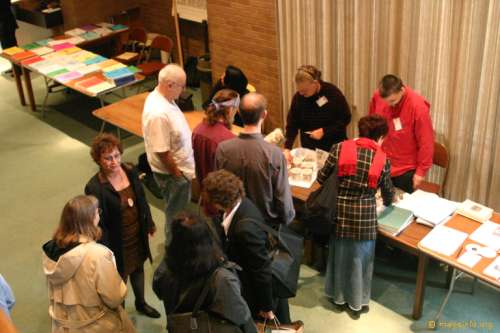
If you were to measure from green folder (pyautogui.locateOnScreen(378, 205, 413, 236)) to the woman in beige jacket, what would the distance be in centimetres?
177

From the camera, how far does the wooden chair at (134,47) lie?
8.25 meters

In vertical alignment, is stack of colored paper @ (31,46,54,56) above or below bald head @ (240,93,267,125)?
below

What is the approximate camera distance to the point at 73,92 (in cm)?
841

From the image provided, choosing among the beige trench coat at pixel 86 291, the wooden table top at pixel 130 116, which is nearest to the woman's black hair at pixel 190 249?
the beige trench coat at pixel 86 291

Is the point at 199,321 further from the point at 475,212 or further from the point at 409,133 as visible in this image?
the point at 409,133

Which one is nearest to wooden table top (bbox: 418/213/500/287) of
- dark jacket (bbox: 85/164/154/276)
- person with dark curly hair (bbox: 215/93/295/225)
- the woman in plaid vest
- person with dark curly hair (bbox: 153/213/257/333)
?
the woman in plaid vest

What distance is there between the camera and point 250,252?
2.94 m

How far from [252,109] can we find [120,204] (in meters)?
0.97

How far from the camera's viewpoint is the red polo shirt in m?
4.18

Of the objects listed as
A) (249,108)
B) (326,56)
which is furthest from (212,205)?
(326,56)

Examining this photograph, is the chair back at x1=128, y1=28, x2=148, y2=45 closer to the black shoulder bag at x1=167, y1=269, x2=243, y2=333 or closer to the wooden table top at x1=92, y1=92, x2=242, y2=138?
the wooden table top at x1=92, y1=92, x2=242, y2=138

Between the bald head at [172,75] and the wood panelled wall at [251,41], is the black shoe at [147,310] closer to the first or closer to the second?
the bald head at [172,75]

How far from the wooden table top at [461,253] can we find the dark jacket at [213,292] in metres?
1.48

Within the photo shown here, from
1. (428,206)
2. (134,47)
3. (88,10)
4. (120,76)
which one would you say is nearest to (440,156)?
(428,206)
